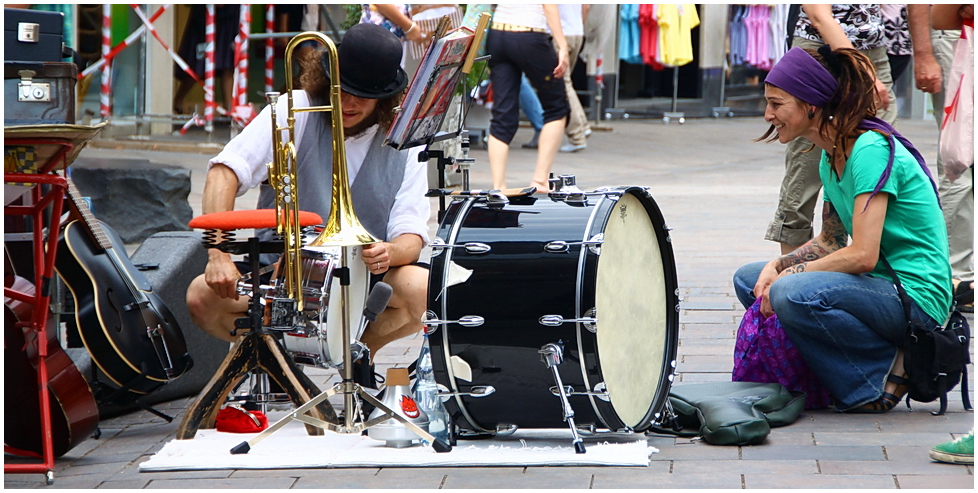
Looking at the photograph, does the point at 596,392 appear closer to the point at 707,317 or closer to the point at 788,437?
the point at 788,437

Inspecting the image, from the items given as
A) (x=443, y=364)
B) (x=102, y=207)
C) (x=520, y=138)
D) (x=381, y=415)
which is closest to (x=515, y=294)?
(x=443, y=364)

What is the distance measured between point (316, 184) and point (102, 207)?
10.6 feet

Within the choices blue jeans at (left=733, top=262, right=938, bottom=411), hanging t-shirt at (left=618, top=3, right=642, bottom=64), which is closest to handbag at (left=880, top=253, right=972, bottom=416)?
blue jeans at (left=733, top=262, right=938, bottom=411)

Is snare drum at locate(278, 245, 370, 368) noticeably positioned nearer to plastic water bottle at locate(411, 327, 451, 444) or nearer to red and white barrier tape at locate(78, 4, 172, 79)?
plastic water bottle at locate(411, 327, 451, 444)

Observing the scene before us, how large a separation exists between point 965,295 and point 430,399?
194cm

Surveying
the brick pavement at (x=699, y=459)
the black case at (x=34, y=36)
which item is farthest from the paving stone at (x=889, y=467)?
the black case at (x=34, y=36)

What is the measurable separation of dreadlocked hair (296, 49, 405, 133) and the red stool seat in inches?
22.0

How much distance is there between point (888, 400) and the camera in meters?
3.75

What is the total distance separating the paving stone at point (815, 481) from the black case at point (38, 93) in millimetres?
2018

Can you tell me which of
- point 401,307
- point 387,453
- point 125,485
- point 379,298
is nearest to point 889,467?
point 387,453

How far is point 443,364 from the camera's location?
10.8 ft

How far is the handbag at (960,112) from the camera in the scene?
3.37 metres

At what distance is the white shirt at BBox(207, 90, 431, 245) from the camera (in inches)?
149

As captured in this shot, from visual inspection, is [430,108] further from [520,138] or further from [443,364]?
[520,138]
